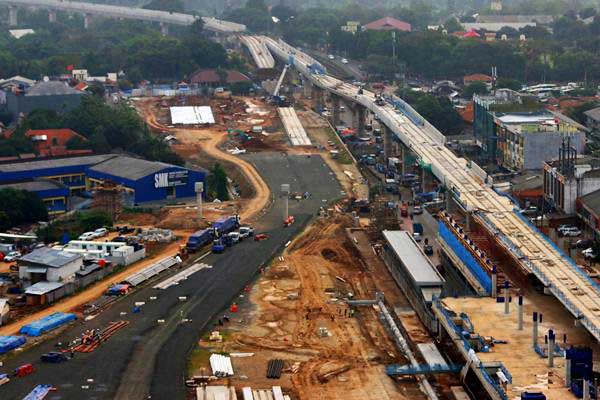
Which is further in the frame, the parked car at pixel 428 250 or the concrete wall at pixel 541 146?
the concrete wall at pixel 541 146

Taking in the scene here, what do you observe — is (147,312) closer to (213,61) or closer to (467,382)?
(467,382)

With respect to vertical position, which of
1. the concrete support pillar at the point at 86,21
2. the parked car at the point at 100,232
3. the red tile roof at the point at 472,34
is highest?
the concrete support pillar at the point at 86,21

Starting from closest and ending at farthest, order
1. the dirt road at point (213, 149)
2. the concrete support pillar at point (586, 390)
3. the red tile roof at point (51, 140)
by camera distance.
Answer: the concrete support pillar at point (586, 390) < the dirt road at point (213, 149) < the red tile roof at point (51, 140)

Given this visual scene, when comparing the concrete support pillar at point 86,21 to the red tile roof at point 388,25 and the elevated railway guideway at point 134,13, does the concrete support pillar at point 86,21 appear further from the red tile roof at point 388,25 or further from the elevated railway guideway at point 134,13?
the red tile roof at point 388,25

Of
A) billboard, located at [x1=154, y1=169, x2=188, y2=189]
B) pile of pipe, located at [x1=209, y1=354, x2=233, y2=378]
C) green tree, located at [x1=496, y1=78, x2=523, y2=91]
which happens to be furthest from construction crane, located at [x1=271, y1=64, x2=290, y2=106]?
pile of pipe, located at [x1=209, y1=354, x2=233, y2=378]

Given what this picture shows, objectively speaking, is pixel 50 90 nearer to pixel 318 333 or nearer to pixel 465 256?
pixel 465 256

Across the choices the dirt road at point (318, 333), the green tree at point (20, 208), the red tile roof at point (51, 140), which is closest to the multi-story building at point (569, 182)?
the dirt road at point (318, 333)

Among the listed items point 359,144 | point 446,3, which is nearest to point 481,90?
point 359,144
